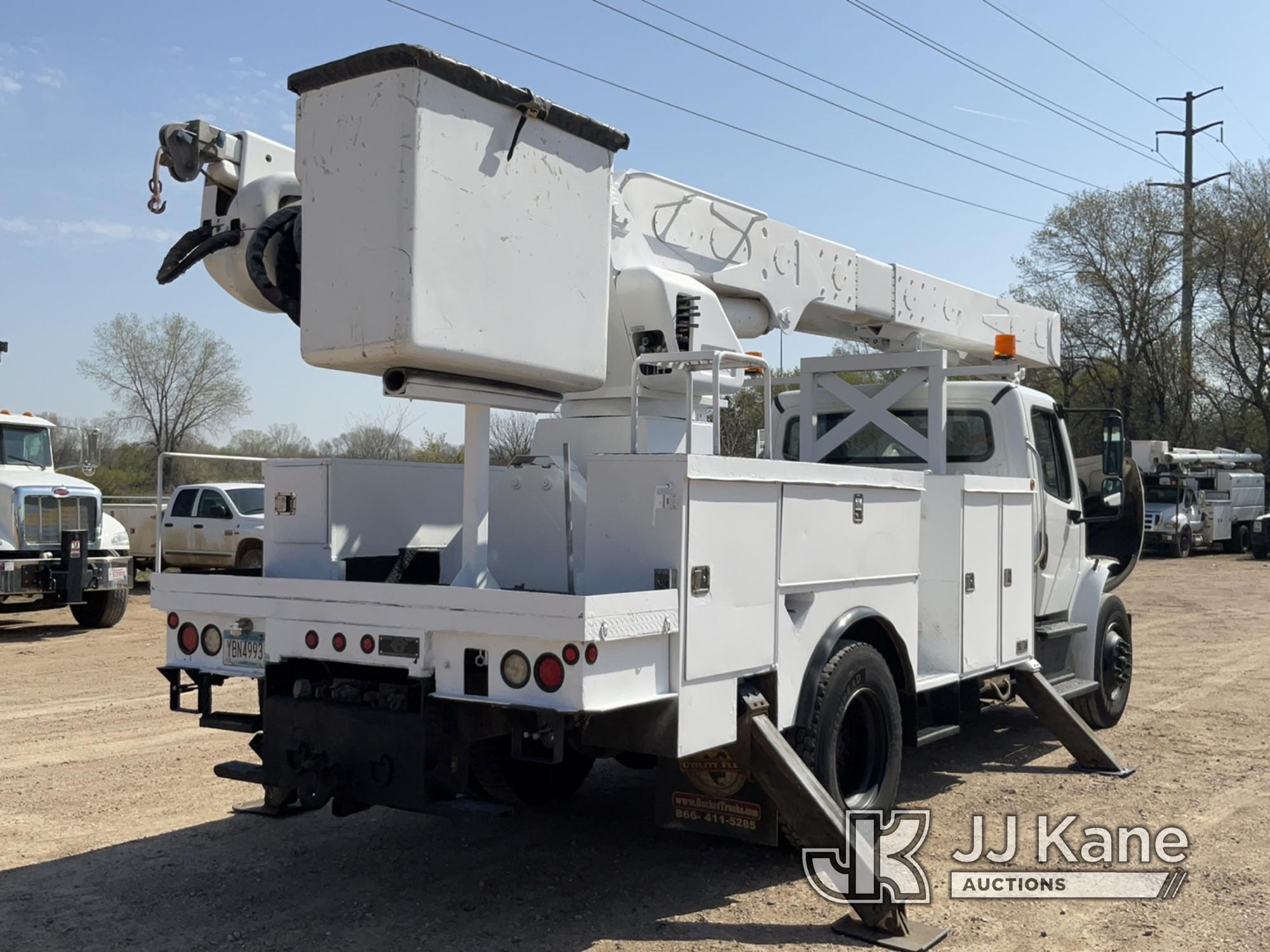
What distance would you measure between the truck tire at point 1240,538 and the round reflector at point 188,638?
34.2 meters

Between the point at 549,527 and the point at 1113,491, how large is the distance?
5.40 metres

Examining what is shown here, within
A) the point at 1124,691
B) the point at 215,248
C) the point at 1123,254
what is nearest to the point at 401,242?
the point at 215,248

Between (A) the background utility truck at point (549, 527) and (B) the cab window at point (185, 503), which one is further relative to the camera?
(B) the cab window at point (185, 503)

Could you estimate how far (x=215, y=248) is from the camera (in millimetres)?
5156

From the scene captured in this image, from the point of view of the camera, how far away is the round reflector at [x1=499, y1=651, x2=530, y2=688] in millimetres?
4230

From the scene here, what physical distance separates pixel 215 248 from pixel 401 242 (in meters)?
1.41

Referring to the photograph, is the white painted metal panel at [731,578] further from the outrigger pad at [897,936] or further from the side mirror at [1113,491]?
the side mirror at [1113,491]

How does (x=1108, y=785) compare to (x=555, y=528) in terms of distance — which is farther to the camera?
(x=1108, y=785)

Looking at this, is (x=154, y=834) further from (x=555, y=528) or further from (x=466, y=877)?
(x=555, y=528)

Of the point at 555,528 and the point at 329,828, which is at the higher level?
the point at 555,528

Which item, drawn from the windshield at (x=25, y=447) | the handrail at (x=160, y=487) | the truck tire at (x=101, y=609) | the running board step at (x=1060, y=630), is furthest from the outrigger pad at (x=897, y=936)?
the windshield at (x=25, y=447)

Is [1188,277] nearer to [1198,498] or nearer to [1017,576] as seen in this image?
[1198,498]

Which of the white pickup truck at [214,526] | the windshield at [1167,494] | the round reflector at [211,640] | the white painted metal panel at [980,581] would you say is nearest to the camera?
the round reflector at [211,640]

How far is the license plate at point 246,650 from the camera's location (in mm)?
5051
